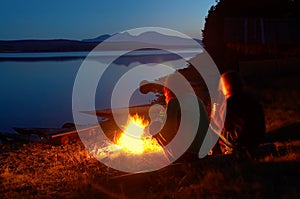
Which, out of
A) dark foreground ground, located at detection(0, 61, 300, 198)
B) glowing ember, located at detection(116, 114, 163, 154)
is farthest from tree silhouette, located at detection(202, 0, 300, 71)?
dark foreground ground, located at detection(0, 61, 300, 198)

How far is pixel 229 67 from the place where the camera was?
73.8 ft

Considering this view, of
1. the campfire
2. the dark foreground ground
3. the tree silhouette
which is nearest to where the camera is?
the dark foreground ground

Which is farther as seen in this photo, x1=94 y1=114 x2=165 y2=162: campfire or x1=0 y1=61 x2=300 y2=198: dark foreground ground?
x1=94 y1=114 x2=165 y2=162: campfire

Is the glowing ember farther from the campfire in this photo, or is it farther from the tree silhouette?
the tree silhouette

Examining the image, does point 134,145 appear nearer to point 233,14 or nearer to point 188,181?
point 188,181

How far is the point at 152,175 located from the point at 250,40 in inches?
689

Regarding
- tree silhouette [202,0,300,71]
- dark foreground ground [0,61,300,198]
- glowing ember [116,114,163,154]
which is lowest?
dark foreground ground [0,61,300,198]

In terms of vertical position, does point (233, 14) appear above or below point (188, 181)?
above

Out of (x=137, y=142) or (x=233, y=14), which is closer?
(x=137, y=142)

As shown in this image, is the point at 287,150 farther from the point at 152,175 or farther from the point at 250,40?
the point at 250,40

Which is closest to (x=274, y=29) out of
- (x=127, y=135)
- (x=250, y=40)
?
(x=250, y=40)

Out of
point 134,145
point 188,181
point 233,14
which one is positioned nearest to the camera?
point 188,181

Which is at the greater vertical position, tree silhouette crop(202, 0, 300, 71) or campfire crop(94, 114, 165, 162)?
tree silhouette crop(202, 0, 300, 71)

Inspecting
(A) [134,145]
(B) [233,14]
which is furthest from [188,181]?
(B) [233,14]
